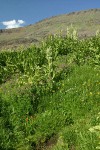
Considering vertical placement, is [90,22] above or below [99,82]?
below

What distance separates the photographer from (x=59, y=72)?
15.8m

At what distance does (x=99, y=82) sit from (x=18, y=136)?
12.7 feet

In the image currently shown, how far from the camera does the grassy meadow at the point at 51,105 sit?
10469 millimetres

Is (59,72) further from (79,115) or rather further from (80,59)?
(79,115)

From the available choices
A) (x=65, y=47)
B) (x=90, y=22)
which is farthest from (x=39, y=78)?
(x=90, y=22)

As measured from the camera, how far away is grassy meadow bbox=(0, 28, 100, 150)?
10469mm

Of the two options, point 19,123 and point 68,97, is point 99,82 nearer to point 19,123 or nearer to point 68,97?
point 68,97

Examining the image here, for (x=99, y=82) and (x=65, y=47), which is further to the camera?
(x=65, y=47)

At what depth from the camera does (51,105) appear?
12.5 m

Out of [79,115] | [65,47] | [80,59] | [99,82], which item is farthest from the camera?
[65,47]

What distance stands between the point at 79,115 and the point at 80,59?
632 cm

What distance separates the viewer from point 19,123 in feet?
38.2

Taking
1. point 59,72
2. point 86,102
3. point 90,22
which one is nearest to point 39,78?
point 59,72

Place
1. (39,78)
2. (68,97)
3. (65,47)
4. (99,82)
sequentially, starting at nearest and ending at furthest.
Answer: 1. (68,97)
2. (99,82)
3. (39,78)
4. (65,47)
